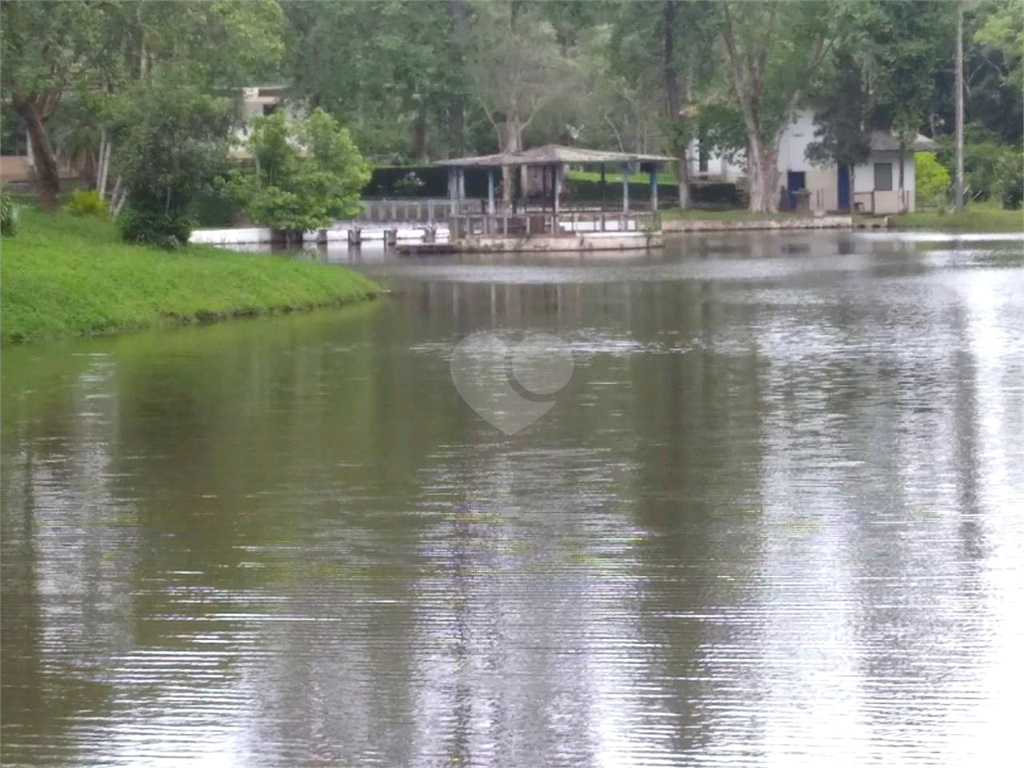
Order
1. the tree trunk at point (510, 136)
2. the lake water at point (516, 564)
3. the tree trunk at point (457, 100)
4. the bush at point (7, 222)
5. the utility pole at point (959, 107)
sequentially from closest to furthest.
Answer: the lake water at point (516, 564)
the bush at point (7, 222)
the utility pole at point (959, 107)
the tree trunk at point (510, 136)
the tree trunk at point (457, 100)

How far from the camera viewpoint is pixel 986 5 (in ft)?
237

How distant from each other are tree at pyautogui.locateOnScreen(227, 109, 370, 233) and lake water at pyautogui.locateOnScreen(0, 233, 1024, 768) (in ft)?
96.9

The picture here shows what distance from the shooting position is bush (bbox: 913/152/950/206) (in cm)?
7125

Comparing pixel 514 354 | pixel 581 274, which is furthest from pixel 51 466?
pixel 581 274

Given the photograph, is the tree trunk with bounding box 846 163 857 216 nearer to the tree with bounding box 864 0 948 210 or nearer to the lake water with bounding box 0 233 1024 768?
the tree with bounding box 864 0 948 210

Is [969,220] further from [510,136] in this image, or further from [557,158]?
[557,158]

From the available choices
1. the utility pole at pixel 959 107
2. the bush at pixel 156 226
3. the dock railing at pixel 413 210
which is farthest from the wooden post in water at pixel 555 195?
the bush at pixel 156 226

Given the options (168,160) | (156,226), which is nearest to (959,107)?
(156,226)

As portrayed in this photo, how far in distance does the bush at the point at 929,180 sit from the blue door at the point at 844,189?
2748mm

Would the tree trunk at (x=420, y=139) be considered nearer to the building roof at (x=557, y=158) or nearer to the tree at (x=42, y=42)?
the building roof at (x=557, y=158)

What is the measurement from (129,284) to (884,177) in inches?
1952

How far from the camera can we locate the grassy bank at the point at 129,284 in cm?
2569

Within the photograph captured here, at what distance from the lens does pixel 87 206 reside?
39750 millimetres

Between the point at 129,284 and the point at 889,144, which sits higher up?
the point at 889,144
